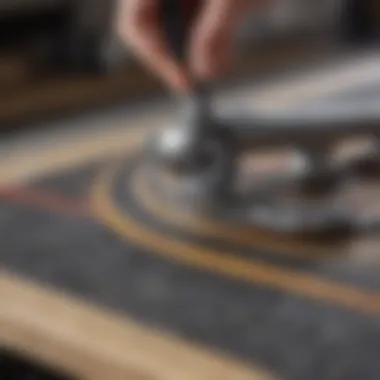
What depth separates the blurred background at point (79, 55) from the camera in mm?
1079

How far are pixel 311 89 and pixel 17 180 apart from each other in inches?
14.7

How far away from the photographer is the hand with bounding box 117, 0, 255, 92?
0.58 meters

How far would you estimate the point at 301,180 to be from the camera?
659mm

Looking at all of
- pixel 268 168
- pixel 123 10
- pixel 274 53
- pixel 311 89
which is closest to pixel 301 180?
pixel 268 168

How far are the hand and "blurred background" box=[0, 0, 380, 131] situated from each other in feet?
1.30

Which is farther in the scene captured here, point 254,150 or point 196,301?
point 254,150

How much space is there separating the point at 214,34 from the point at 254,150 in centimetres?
10

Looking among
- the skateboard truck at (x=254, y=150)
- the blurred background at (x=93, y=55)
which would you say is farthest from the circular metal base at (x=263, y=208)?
the blurred background at (x=93, y=55)

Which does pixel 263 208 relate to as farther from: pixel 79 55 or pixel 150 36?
pixel 79 55

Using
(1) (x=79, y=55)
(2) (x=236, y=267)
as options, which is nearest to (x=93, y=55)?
(1) (x=79, y=55)

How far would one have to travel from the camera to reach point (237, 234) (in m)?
0.60


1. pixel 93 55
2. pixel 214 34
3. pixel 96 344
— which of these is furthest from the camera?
pixel 93 55

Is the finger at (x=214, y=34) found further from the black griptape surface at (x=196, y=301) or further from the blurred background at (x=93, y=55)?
the blurred background at (x=93, y=55)

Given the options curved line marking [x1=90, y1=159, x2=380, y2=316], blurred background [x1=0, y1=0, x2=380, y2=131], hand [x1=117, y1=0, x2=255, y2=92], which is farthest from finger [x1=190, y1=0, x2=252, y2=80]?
blurred background [x1=0, y1=0, x2=380, y2=131]
